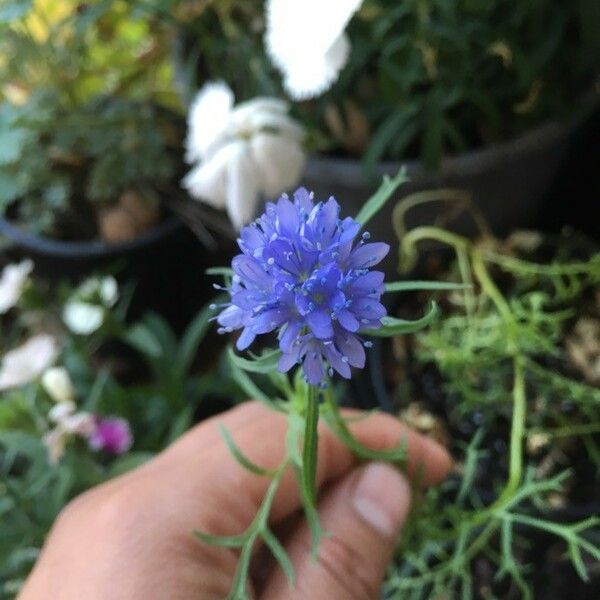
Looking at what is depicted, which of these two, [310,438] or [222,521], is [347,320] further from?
[222,521]

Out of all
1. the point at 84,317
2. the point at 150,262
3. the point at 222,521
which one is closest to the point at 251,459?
the point at 222,521

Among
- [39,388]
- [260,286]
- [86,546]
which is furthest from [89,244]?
[260,286]

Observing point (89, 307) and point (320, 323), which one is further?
point (89, 307)

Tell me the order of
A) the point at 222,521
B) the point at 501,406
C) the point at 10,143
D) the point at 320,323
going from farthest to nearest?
the point at 10,143 → the point at 501,406 → the point at 222,521 → the point at 320,323

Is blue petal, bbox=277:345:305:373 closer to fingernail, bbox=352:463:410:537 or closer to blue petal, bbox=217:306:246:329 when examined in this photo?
blue petal, bbox=217:306:246:329

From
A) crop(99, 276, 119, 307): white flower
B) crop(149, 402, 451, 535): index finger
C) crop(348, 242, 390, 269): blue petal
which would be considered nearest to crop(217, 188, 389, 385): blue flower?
crop(348, 242, 390, 269): blue petal

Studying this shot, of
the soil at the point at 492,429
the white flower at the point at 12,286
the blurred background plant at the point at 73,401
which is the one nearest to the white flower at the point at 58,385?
the blurred background plant at the point at 73,401
